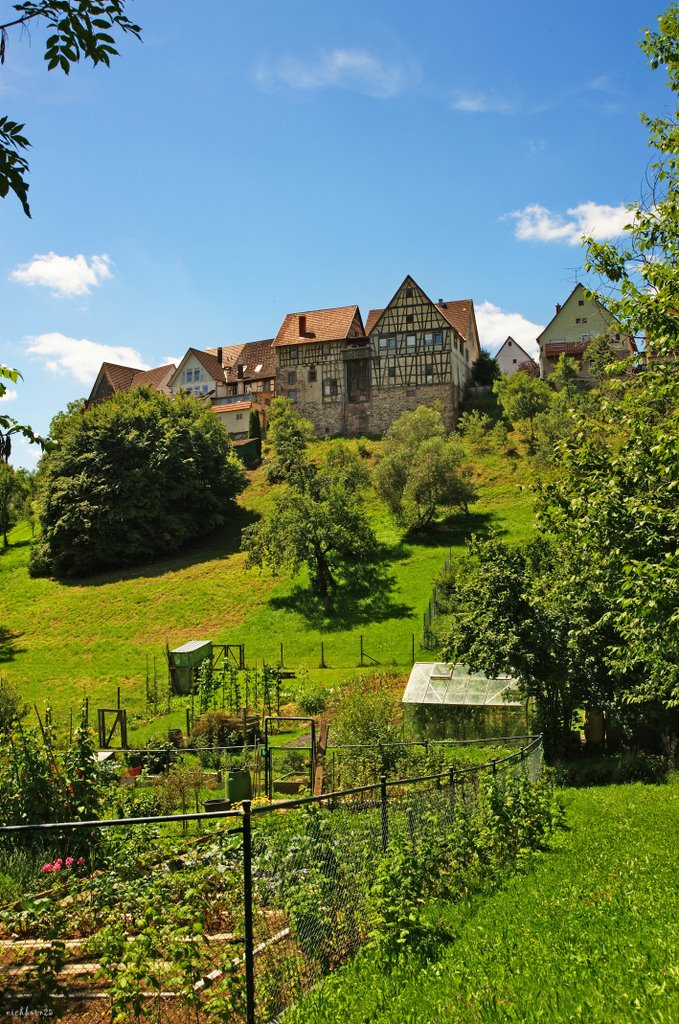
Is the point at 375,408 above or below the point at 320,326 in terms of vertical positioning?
below

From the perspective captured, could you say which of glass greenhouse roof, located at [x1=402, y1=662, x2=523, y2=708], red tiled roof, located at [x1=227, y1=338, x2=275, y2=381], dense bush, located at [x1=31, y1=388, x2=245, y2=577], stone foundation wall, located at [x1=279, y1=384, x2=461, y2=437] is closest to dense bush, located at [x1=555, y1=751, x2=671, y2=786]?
glass greenhouse roof, located at [x1=402, y1=662, x2=523, y2=708]

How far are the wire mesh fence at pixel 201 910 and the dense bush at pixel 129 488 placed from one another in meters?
44.3

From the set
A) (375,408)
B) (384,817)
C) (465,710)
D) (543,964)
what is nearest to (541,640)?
(465,710)

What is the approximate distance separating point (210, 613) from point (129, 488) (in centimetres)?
1481

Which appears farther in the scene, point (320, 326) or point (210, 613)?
point (320, 326)

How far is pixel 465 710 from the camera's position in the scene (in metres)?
20.2

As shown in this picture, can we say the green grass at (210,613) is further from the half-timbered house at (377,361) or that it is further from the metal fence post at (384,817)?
the metal fence post at (384,817)

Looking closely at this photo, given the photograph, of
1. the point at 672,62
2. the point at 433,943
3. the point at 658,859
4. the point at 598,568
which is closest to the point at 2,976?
the point at 433,943

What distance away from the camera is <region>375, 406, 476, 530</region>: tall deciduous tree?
147 feet

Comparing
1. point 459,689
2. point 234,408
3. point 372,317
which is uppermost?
point 372,317

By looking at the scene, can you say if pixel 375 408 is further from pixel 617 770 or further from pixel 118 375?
pixel 617 770

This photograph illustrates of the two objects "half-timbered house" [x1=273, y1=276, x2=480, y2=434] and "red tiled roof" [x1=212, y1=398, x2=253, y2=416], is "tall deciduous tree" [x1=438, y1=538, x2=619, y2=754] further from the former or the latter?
"red tiled roof" [x1=212, y1=398, x2=253, y2=416]

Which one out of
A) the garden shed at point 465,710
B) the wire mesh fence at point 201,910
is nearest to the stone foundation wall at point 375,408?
the garden shed at point 465,710

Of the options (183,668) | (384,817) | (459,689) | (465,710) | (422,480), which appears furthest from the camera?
(422,480)
